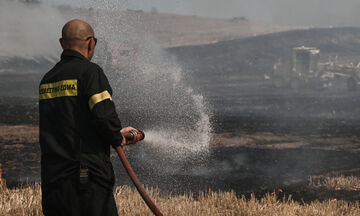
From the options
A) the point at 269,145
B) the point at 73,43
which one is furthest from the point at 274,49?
the point at 73,43

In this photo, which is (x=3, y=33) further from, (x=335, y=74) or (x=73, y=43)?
(x=73, y=43)

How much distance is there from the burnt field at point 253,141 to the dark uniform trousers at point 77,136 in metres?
4.85

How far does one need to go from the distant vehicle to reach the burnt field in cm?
70

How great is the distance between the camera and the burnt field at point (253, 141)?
8141 mm

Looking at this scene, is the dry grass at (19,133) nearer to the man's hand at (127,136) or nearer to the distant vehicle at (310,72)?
the man's hand at (127,136)

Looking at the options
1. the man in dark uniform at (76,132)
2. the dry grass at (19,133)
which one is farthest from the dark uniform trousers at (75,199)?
the dry grass at (19,133)

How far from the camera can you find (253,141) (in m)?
11.5

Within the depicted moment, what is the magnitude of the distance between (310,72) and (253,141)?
12463mm

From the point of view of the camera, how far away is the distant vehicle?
21.9 metres

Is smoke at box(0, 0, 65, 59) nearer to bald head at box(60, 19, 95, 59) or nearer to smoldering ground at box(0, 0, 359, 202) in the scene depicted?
smoldering ground at box(0, 0, 359, 202)

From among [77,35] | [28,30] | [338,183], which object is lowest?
[338,183]

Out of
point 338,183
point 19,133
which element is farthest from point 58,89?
point 19,133

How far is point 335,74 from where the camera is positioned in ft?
73.3

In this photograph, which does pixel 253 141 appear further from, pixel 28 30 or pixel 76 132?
pixel 28 30
